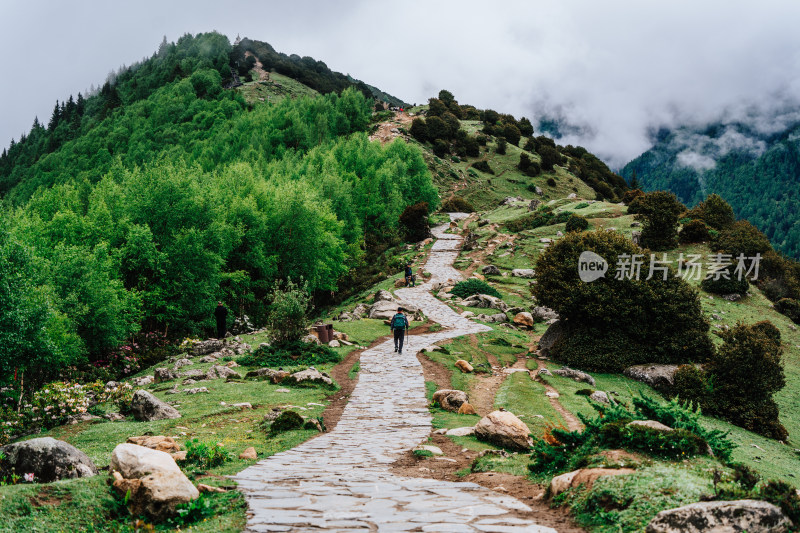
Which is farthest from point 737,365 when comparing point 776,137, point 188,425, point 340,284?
point 776,137

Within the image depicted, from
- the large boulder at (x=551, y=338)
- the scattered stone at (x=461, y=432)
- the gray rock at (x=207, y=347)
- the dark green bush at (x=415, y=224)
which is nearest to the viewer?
the scattered stone at (x=461, y=432)

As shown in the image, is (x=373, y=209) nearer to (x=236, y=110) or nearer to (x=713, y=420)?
(x=713, y=420)

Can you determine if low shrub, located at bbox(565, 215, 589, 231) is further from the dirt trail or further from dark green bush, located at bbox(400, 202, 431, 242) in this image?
the dirt trail

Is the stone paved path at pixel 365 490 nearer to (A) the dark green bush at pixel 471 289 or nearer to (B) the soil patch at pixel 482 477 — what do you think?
(B) the soil patch at pixel 482 477

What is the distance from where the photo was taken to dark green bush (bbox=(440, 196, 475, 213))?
90.6 m

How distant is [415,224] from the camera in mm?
71062

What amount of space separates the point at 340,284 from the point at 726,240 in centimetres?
3860

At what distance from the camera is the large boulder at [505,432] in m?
11.5

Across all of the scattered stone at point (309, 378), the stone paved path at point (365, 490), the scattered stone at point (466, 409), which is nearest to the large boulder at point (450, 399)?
the scattered stone at point (466, 409)

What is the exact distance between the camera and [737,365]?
22969mm

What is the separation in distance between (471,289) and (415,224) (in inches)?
1123

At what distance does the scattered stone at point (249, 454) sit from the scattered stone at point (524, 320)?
28060 millimetres
